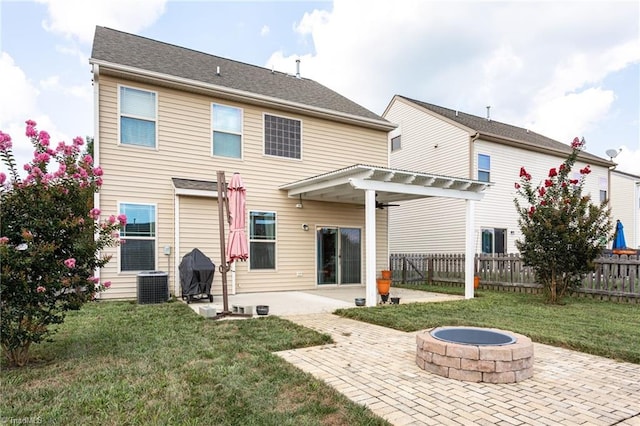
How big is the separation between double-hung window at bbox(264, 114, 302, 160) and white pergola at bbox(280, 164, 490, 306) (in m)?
1.09

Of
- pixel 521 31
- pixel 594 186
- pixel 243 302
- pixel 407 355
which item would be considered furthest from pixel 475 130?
pixel 407 355

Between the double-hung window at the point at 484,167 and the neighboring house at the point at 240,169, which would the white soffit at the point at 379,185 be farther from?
the double-hung window at the point at 484,167

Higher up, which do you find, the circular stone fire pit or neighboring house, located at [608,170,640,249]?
neighboring house, located at [608,170,640,249]

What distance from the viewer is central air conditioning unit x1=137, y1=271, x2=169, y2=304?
793 centimetres

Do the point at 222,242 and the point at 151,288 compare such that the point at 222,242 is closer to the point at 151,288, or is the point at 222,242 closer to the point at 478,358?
the point at 151,288

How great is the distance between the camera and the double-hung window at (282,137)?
1059 centimetres

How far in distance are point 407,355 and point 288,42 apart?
42.9 ft

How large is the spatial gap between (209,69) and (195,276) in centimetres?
613

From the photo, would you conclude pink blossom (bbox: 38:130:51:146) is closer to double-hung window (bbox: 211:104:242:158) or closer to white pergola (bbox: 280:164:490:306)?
white pergola (bbox: 280:164:490:306)

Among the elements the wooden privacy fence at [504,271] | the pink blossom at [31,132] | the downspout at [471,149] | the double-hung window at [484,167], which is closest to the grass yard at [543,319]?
the wooden privacy fence at [504,271]

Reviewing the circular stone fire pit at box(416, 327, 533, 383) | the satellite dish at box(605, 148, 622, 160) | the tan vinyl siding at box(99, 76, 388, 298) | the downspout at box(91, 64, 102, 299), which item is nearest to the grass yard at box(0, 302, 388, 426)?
the circular stone fire pit at box(416, 327, 533, 383)

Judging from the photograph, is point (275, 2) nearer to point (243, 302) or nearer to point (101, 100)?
point (101, 100)

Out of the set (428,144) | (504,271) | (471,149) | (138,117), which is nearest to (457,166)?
(471,149)

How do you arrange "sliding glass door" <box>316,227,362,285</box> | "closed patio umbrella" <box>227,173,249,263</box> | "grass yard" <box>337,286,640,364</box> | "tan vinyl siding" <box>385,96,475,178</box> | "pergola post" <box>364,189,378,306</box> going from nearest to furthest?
"grass yard" <box>337,286,640,364</box>
"closed patio umbrella" <box>227,173,249,263</box>
"pergola post" <box>364,189,378,306</box>
"sliding glass door" <box>316,227,362,285</box>
"tan vinyl siding" <box>385,96,475,178</box>
